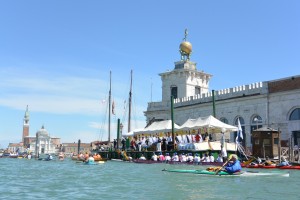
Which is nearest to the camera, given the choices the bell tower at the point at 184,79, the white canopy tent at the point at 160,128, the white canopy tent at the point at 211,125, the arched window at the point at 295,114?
the white canopy tent at the point at 211,125

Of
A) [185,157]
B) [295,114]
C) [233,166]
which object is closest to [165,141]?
[185,157]

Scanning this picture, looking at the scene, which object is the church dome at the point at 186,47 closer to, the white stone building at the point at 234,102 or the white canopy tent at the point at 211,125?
the white stone building at the point at 234,102

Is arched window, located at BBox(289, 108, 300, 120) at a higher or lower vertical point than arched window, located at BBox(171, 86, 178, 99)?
lower

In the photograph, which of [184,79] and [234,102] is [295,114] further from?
[184,79]

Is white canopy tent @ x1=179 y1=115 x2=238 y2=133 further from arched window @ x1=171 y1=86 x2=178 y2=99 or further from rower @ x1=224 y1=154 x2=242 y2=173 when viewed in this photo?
arched window @ x1=171 y1=86 x2=178 y2=99

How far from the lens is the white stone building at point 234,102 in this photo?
138 feet

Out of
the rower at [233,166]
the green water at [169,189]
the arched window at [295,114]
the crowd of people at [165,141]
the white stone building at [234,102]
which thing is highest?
the white stone building at [234,102]

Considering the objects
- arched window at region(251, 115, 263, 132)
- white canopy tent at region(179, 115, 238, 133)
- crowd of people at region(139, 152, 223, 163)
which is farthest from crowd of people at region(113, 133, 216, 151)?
arched window at region(251, 115, 263, 132)

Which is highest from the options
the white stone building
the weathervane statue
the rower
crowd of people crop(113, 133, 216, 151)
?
the weathervane statue

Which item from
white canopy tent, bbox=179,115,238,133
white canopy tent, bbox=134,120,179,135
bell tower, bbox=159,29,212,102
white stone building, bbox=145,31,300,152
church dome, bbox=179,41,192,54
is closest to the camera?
white canopy tent, bbox=179,115,238,133

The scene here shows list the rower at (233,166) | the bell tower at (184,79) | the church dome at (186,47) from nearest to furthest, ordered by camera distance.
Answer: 1. the rower at (233,166)
2. the bell tower at (184,79)
3. the church dome at (186,47)

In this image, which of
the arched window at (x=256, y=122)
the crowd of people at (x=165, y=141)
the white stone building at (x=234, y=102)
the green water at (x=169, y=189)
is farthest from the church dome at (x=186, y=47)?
the green water at (x=169, y=189)

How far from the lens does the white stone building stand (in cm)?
4206

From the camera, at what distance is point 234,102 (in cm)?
4812
